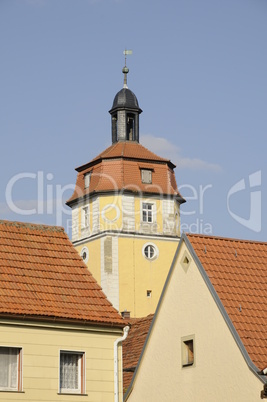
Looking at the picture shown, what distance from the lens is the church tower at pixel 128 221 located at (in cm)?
7750

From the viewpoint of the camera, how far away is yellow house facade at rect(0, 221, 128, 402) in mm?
26578

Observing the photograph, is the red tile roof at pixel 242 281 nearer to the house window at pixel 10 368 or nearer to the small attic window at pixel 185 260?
the small attic window at pixel 185 260

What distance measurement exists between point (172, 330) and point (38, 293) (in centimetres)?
502

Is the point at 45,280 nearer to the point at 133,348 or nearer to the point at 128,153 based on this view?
the point at 133,348

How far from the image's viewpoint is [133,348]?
34.7 metres

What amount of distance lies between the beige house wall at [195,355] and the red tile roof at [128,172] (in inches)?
1892

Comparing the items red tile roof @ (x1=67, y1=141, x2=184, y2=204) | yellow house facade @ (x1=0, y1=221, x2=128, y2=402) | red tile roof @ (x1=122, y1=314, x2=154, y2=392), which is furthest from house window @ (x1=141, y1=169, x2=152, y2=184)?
yellow house facade @ (x1=0, y1=221, x2=128, y2=402)

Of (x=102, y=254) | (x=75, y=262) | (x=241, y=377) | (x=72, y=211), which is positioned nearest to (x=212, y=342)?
(x=241, y=377)

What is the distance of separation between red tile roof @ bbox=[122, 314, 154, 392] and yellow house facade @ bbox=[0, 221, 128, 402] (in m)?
5.04

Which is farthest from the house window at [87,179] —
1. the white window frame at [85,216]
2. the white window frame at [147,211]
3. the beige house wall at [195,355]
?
the beige house wall at [195,355]

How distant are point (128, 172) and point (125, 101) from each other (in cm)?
663

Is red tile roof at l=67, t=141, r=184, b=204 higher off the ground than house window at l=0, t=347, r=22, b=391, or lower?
higher

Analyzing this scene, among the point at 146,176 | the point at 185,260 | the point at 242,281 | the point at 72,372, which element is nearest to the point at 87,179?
the point at 146,176

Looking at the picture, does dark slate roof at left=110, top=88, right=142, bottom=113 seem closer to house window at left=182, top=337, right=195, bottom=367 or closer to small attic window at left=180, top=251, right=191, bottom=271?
small attic window at left=180, top=251, right=191, bottom=271
